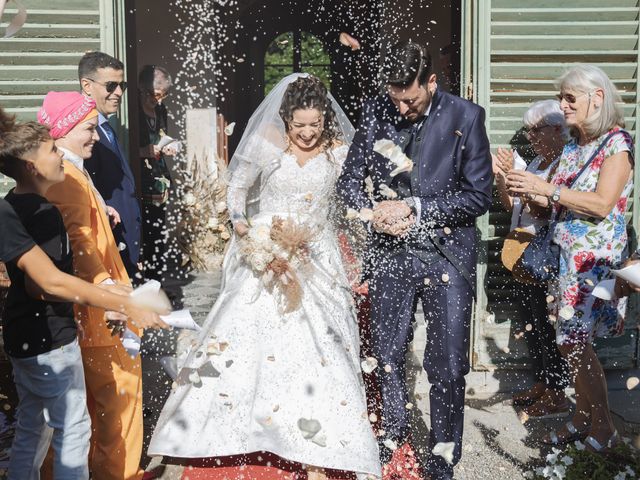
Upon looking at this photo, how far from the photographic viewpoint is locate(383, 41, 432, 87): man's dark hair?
12.4 feet

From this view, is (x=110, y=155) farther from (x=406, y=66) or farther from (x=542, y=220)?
(x=542, y=220)

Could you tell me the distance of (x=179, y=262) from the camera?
941cm

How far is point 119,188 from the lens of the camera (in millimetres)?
4637

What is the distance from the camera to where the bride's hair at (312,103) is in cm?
450

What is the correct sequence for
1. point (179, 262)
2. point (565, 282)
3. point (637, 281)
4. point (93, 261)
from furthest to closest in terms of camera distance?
point (179, 262) → point (565, 282) → point (93, 261) → point (637, 281)

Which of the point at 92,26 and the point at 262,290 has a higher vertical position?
the point at 92,26

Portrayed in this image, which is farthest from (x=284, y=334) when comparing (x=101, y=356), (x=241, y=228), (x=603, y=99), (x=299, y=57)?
(x=299, y=57)

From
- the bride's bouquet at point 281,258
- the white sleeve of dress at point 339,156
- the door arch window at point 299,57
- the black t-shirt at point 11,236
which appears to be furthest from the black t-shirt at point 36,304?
the door arch window at point 299,57

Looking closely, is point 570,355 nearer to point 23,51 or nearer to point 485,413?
point 485,413

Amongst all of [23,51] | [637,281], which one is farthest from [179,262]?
[637,281]

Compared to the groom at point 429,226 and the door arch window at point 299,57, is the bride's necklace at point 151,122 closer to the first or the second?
the groom at point 429,226

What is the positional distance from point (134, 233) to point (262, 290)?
915mm

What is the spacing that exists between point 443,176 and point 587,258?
90 centimetres

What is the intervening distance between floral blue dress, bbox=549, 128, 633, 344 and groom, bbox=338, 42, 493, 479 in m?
0.55
